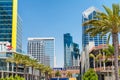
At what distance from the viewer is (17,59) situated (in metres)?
129

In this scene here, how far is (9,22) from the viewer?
18500 centimetres

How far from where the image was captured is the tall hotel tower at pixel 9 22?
18425 centimetres

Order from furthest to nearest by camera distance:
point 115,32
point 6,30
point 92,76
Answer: point 6,30, point 92,76, point 115,32

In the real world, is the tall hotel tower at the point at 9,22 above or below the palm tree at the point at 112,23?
above

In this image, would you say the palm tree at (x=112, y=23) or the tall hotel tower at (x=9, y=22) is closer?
the palm tree at (x=112, y=23)

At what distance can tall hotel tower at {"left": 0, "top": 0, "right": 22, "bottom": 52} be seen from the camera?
18425 centimetres

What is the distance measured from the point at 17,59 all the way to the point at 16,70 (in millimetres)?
10927

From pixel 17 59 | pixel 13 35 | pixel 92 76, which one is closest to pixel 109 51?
pixel 92 76

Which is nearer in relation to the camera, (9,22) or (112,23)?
(112,23)

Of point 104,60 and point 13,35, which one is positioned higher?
point 13,35

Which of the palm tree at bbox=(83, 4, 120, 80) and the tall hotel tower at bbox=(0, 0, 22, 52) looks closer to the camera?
the palm tree at bbox=(83, 4, 120, 80)

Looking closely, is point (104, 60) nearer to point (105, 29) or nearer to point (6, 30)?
point (105, 29)

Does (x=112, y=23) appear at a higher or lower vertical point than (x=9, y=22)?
lower

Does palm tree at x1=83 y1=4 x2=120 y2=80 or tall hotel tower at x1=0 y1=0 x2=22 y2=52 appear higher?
tall hotel tower at x1=0 y1=0 x2=22 y2=52
